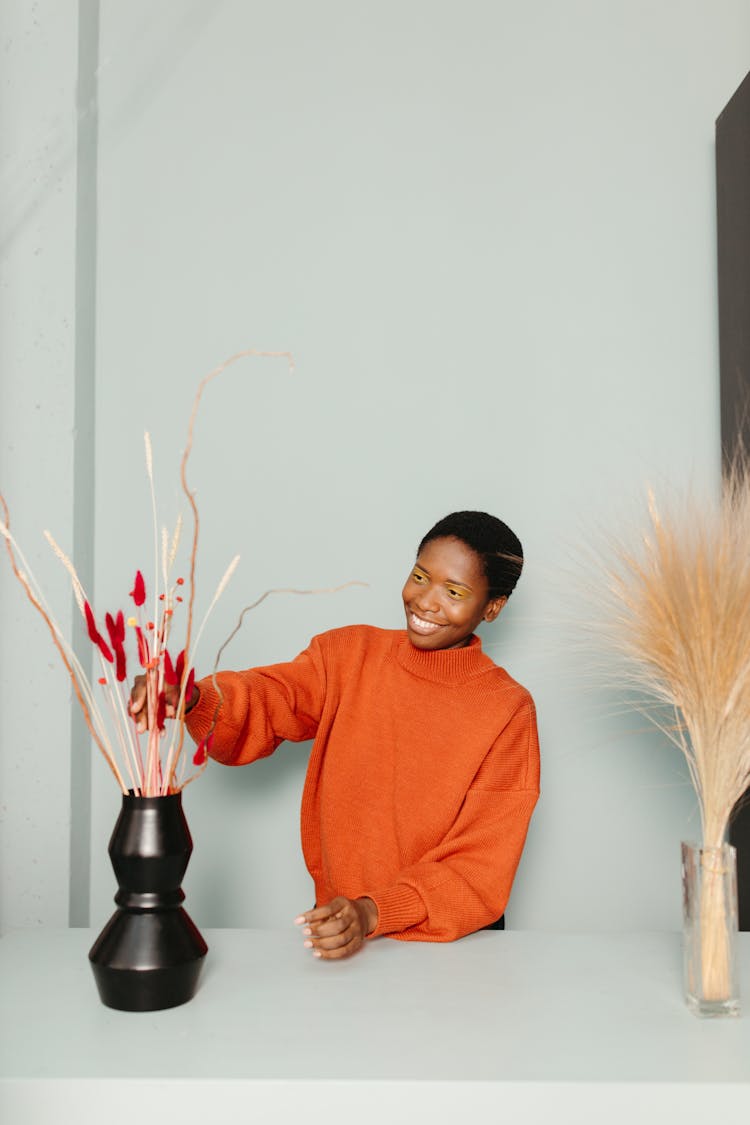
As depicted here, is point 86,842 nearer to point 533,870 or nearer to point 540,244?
point 533,870

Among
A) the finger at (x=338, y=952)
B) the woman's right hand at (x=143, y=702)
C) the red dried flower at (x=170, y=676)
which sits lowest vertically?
the finger at (x=338, y=952)

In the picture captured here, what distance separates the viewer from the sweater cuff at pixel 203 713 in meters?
1.35

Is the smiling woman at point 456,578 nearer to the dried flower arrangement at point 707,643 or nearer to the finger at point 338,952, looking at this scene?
the dried flower arrangement at point 707,643

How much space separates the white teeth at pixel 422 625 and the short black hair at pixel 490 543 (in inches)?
4.3

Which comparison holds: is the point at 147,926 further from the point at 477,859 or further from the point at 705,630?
the point at 705,630

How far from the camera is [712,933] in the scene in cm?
102

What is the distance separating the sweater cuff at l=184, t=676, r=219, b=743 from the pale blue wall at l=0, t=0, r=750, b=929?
0.66 m

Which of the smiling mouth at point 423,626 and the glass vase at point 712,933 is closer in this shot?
the glass vase at point 712,933

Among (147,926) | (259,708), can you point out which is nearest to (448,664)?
(259,708)

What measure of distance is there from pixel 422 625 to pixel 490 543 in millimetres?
165

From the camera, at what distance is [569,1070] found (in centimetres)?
88

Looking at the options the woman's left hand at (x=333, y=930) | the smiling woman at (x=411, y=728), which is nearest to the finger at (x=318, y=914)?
the woman's left hand at (x=333, y=930)

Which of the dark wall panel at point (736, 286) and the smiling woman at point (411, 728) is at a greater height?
the dark wall panel at point (736, 286)

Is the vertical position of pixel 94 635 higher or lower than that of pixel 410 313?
lower
